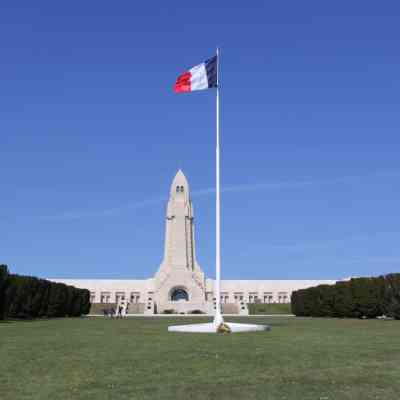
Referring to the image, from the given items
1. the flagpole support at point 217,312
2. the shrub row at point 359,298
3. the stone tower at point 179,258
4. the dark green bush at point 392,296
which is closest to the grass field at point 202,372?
the flagpole support at point 217,312

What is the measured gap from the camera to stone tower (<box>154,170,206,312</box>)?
89812mm

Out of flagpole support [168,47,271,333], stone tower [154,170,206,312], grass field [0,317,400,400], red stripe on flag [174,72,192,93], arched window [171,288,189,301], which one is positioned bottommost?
grass field [0,317,400,400]

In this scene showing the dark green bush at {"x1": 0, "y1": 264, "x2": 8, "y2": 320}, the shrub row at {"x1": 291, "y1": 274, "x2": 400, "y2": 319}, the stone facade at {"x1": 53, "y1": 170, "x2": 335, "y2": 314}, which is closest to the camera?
the dark green bush at {"x1": 0, "y1": 264, "x2": 8, "y2": 320}

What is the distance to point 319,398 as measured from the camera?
27.8 feet

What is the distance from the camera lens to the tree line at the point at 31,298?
48.0 metres

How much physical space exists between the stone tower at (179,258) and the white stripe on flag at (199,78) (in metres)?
63.0

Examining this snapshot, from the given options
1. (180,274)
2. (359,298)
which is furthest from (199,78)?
(180,274)

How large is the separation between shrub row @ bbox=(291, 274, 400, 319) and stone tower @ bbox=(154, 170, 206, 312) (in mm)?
31427

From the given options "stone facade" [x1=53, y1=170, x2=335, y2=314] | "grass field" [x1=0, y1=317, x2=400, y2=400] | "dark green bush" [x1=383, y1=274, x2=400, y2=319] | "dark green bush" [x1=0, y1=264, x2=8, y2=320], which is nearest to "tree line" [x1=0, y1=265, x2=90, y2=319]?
"dark green bush" [x1=0, y1=264, x2=8, y2=320]

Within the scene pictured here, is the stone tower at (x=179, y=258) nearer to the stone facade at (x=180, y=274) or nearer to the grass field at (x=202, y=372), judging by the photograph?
the stone facade at (x=180, y=274)

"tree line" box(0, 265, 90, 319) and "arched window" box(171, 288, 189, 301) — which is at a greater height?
"arched window" box(171, 288, 189, 301)

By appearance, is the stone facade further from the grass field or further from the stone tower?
the grass field

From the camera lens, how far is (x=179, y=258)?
92.1m

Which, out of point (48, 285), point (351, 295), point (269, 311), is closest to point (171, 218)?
point (269, 311)
